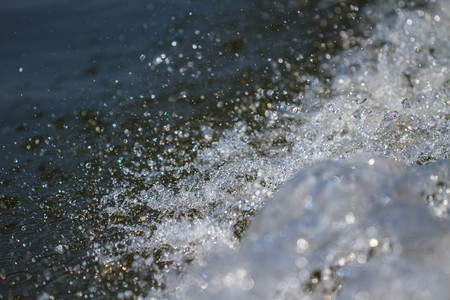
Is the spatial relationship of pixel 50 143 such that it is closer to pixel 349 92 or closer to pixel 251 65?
pixel 251 65

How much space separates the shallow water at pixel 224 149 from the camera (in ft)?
4.39

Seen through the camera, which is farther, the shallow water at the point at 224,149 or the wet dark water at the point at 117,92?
the wet dark water at the point at 117,92

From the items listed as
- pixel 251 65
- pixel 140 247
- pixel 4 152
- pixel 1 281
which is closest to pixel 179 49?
pixel 251 65

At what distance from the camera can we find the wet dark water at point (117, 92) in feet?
6.31

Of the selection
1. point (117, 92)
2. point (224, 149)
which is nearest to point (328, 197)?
point (224, 149)

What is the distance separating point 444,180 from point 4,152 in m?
2.01

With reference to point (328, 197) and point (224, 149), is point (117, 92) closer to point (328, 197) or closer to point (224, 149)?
point (224, 149)

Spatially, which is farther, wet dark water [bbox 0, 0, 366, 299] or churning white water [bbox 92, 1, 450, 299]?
wet dark water [bbox 0, 0, 366, 299]

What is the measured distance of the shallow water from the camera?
134cm

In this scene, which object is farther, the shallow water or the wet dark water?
the wet dark water

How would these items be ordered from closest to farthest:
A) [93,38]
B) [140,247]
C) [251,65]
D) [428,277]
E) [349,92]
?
1. [428,277]
2. [140,247]
3. [349,92]
4. [251,65]
5. [93,38]

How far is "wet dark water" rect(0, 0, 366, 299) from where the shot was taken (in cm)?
192

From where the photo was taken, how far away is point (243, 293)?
1.28 m

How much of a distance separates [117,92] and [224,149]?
80 cm
